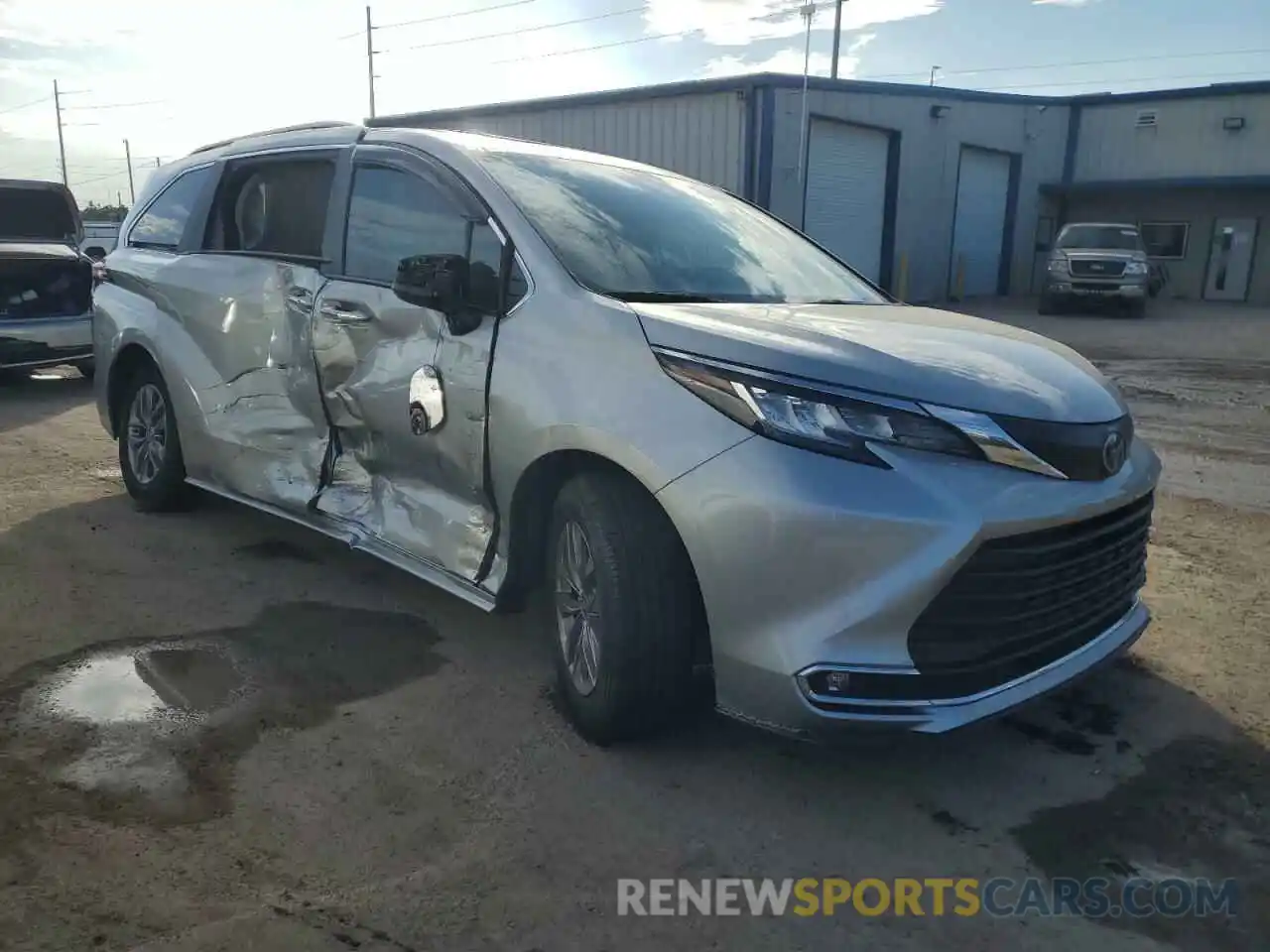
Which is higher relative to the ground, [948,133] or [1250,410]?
[948,133]

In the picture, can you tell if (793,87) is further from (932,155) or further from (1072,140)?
(1072,140)

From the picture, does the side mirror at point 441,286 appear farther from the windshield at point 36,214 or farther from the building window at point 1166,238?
the building window at point 1166,238

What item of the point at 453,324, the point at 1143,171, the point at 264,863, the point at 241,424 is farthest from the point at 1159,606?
the point at 1143,171

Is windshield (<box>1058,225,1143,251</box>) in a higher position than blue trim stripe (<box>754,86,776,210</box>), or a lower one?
lower

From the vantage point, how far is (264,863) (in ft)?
8.45

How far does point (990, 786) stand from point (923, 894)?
1.95ft

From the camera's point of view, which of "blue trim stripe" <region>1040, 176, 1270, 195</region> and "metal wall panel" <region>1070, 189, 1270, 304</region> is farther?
"metal wall panel" <region>1070, 189, 1270, 304</region>

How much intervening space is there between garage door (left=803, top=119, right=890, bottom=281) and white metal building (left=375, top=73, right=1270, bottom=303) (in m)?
0.04

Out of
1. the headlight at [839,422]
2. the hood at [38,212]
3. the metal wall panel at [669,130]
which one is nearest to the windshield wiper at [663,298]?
the headlight at [839,422]

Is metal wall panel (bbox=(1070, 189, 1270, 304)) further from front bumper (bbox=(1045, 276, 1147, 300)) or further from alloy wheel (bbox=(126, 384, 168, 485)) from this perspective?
alloy wheel (bbox=(126, 384, 168, 485))

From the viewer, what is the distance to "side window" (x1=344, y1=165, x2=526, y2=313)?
3.47 m

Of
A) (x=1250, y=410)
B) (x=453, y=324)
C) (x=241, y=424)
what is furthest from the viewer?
(x=1250, y=410)

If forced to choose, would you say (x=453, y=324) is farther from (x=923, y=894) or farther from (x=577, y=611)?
(x=923, y=894)

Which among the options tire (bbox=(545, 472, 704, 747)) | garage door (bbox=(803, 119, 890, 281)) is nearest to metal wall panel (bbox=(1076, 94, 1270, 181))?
garage door (bbox=(803, 119, 890, 281))
